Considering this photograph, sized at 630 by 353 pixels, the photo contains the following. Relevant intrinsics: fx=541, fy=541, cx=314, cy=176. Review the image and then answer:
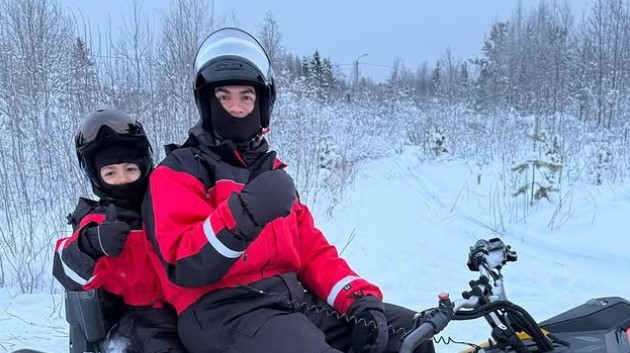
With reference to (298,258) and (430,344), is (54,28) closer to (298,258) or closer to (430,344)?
(298,258)

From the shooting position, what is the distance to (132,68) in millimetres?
6059

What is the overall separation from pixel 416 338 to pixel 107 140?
4.72 feet

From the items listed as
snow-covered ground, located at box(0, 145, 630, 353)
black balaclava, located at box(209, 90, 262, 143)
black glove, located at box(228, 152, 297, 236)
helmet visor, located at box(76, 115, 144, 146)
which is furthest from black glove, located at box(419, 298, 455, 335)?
snow-covered ground, located at box(0, 145, 630, 353)

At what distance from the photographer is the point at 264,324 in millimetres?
1743

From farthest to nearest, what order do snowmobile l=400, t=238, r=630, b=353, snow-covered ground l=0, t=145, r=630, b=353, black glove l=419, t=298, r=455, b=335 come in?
snow-covered ground l=0, t=145, r=630, b=353
snowmobile l=400, t=238, r=630, b=353
black glove l=419, t=298, r=455, b=335

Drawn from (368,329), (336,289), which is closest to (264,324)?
(368,329)

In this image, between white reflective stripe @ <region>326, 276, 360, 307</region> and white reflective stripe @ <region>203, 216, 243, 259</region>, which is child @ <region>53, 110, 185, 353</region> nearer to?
white reflective stripe @ <region>203, 216, 243, 259</region>

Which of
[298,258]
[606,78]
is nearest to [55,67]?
[298,258]

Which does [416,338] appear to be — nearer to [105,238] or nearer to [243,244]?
[243,244]

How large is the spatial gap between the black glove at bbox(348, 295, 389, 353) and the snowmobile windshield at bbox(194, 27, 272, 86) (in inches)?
39.0

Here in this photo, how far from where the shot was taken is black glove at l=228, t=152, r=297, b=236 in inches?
64.4

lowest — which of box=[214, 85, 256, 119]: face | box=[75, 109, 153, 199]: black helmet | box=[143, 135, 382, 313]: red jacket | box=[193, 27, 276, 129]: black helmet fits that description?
box=[143, 135, 382, 313]: red jacket

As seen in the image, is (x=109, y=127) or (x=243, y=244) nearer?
(x=243, y=244)

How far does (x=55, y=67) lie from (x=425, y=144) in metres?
11.4
